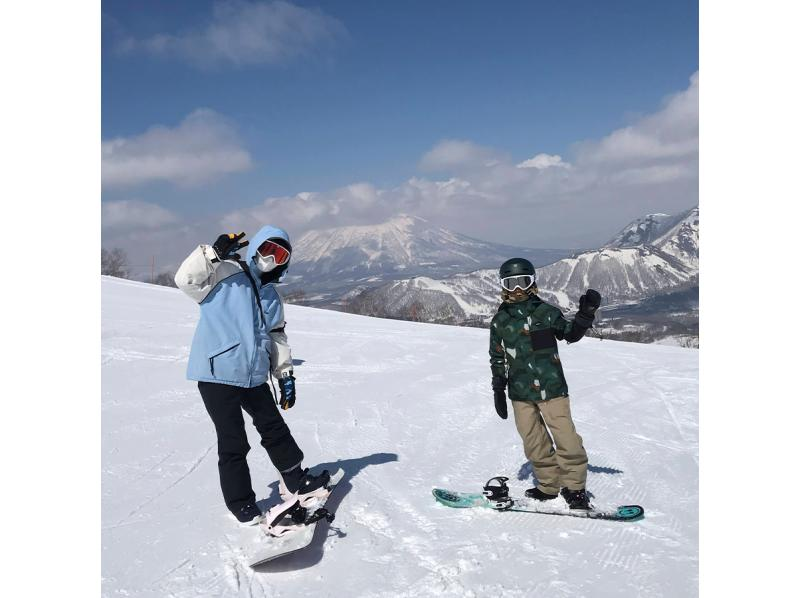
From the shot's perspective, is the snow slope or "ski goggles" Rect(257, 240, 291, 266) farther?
"ski goggles" Rect(257, 240, 291, 266)

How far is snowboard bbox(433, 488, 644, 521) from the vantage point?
363 centimetres

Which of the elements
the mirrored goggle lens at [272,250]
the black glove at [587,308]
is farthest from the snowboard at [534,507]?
the mirrored goggle lens at [272,250]

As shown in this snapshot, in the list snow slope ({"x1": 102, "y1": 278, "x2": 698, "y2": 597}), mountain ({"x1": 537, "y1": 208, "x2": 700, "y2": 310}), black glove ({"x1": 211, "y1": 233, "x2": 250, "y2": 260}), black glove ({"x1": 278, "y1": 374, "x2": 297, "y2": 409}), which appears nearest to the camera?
snow slope ({"x1": 102, "y1": 278, "x2": 698, "y2": 597})

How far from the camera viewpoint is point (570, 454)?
377 cm

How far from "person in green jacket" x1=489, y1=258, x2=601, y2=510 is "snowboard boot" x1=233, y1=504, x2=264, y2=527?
5.95 feet

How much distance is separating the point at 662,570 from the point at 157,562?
2832 mm

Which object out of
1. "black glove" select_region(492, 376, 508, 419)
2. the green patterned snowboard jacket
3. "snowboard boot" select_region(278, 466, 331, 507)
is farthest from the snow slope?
the green patterned snowboard jacket

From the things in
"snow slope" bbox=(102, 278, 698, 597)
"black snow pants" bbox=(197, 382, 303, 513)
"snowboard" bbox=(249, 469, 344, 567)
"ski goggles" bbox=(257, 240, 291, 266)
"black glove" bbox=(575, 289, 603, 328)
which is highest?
"ski goggles" bbox=(257, 240, 291, 266)

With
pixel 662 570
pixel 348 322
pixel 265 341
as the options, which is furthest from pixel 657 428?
pixel 348 322

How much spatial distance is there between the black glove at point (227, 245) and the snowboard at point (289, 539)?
1664 mm

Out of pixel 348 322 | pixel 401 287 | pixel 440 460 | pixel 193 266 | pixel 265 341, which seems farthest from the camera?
pixel 401 287

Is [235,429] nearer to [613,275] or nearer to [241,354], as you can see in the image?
[241,354]

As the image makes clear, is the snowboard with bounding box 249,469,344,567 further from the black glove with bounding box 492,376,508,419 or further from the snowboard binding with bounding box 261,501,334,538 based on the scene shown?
the black glove with bounding box 492,376,508,419
